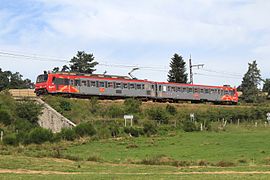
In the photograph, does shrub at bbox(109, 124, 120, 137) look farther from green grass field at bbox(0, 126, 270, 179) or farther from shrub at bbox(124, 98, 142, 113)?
shrub at bbox(124, 98, 142, 113)

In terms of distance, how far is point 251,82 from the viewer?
120812mm

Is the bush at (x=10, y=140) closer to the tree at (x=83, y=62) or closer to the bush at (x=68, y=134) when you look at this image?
the bush at (x=68, y=134)

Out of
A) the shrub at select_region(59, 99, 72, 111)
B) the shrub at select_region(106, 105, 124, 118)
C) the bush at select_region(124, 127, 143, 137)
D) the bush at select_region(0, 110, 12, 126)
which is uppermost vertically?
the shrub at select_region(59, 99, 72, 111)

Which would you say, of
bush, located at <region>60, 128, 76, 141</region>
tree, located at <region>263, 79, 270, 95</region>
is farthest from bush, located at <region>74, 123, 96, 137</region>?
tree, located at <region>263, 79, 270, 95</region>

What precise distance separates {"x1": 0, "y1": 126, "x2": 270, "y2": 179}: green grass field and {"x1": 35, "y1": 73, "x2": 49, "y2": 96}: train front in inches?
579

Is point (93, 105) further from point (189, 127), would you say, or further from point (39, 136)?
point (39, 136)

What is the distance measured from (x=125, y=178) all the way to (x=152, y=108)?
4371 cm

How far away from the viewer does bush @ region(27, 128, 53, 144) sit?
39.7 meters

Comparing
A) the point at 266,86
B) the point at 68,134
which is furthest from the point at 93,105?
the point at 266,86

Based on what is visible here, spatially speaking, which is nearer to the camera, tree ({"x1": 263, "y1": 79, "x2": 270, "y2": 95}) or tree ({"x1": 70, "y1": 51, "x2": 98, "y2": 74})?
tree ({"x1": 70, "y1": 51, "x2": 98, "y2": 74})

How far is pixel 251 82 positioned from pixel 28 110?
269 feet

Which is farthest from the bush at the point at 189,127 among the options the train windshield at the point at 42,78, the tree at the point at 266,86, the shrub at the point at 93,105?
the tree at the point at 266,86

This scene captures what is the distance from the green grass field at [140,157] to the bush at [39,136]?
1.11 metres

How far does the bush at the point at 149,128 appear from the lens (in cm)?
5001
